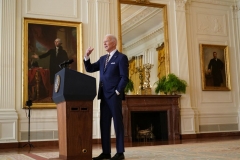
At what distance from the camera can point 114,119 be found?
398cm

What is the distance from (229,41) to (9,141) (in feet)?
23.3

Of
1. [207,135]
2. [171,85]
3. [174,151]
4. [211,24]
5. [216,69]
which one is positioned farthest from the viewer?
[211,24]

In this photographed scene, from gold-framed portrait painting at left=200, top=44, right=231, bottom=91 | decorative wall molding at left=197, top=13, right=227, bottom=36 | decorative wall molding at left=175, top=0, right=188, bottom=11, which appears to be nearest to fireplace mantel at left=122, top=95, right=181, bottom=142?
gold-framed portrait painting at left=200, top=44, right=231, bottom=91

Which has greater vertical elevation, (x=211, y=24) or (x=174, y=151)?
(x=211, y=24)

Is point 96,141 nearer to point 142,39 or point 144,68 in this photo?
point 144,68

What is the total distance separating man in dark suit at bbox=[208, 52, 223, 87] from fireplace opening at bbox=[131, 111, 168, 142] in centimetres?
208

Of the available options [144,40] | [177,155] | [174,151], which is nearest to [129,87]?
[144,40]

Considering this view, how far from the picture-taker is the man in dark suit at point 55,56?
8.11 metres

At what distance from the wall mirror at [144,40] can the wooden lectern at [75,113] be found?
5.28 m

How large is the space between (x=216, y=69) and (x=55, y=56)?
4859 mm

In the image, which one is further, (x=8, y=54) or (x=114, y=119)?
(x=8, y=54)

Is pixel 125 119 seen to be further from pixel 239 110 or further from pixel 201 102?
pixel 239 110

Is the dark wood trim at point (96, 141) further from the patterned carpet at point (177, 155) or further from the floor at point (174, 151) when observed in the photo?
the patterned carpet at point (177, 155)

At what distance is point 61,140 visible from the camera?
146 inches
